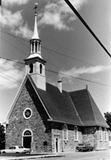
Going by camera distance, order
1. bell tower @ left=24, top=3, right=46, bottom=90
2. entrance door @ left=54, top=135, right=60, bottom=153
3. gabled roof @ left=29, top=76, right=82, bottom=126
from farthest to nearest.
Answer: bell tower @ left=24, top=3, right=46, bottom=90 < gabled roof @ left=29, top=76, right=82, bottom=126 < entrance door @ left=54, top=135, right=60, bottom=153

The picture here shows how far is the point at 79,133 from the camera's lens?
37969 millimetres

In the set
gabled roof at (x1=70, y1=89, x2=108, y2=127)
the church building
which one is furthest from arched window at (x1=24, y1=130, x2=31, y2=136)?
gabled roof at (x1=70, y1=89, x2=108, y2=127)

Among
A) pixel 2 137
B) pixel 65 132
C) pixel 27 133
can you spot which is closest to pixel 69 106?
pixel 65 132

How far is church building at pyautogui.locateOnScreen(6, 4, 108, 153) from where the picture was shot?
103 feet

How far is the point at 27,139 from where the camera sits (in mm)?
32719

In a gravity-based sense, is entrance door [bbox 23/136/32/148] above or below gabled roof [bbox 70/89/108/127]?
below

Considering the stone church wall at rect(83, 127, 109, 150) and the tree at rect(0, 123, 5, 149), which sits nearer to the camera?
the tree at rect(0, 123, 5, 149)

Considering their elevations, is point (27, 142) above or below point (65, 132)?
below

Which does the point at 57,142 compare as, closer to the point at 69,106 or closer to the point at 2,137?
the point at 2,137

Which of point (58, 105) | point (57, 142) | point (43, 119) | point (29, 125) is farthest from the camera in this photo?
point (58, 105)

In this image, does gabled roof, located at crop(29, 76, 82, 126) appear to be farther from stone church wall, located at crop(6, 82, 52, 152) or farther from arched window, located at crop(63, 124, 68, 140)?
stone church wall, located at crop(6, 82, 52, 152)

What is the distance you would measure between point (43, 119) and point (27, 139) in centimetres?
329

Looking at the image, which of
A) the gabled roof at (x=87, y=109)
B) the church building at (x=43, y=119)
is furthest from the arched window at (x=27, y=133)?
the gabled roof at (x=87, y=109)

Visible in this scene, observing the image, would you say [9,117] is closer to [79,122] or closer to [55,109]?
[55,109]
